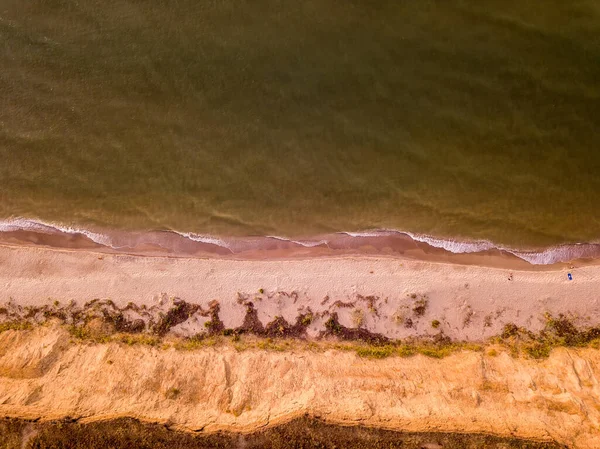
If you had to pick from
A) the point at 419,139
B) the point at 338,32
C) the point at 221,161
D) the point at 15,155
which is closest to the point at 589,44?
the point at 419,139

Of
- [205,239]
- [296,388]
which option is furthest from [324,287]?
[205,239]

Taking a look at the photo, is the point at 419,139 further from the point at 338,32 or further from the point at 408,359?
the point at 408,359

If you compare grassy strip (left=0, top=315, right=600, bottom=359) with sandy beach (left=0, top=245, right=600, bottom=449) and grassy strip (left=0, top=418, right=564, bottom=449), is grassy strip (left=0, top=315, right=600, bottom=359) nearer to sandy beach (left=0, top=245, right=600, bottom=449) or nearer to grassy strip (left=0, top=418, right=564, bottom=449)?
sandy beach (left=0, top=245, right=600, bottom=449)

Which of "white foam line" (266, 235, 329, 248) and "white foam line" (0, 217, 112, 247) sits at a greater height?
"white foam line" (266, 235, 329, 248)

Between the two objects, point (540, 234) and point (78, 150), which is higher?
point (78, 150)

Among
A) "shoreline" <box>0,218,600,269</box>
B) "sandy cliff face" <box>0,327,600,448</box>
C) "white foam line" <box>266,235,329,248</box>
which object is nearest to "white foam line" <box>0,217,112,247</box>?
"shoreline" <box>0,218,600,269</box>

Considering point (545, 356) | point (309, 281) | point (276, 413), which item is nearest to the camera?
point (276, 413)

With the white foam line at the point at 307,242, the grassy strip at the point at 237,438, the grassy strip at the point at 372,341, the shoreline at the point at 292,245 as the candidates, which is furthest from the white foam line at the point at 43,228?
the white foam line at the point at 307,242
